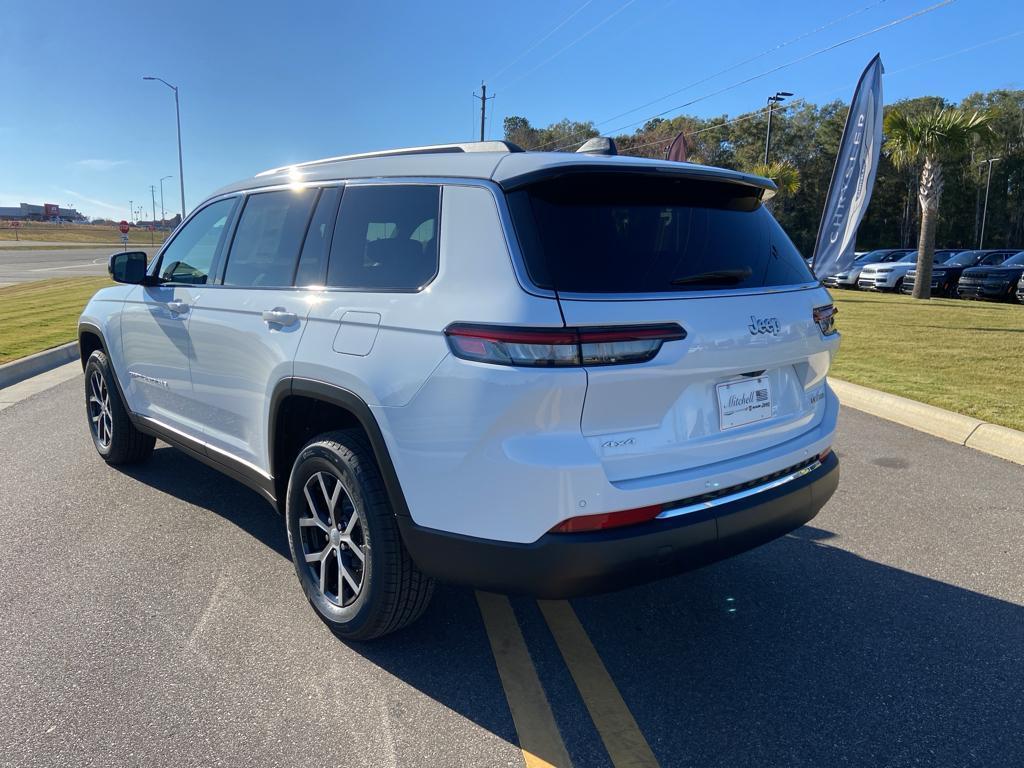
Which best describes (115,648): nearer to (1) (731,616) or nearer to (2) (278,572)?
(2) (278,572)

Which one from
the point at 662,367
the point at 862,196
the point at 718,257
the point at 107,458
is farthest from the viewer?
the point at 862,196

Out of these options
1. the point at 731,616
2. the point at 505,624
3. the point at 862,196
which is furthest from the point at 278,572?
the point at 862,196

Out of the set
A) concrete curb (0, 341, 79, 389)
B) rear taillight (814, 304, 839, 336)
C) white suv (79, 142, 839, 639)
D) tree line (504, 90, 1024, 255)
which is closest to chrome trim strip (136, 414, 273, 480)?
white suv (79, 142, 839, 639)

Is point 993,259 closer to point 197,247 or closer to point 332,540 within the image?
point 197,247

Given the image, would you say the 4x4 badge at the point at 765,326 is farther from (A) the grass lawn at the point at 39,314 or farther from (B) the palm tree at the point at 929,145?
(B) the palm tree at the point at 929,145

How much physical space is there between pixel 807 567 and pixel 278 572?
267 centimetres

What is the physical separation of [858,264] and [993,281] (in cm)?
637

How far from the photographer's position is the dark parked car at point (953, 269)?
2325cm

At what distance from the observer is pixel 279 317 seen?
3.26 metres

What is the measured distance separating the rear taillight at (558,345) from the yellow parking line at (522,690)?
4.09 ft

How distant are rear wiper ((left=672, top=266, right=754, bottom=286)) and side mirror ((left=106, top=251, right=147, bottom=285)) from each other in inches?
132

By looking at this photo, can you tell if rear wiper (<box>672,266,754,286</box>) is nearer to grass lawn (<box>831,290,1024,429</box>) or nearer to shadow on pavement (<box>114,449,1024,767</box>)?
shadow on pavement (<box>114,449,1024,767</box>)

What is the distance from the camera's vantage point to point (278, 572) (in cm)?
372

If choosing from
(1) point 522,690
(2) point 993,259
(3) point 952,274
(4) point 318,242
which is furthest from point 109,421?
(2) point 993,259
